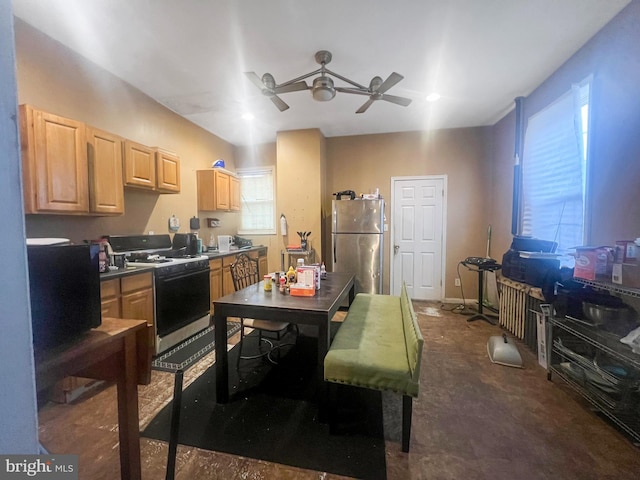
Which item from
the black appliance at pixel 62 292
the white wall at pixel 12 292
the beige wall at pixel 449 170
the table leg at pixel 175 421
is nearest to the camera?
the white wall at pixel 12 292

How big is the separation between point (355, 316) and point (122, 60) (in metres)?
3.25

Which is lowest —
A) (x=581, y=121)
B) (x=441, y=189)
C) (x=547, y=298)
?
(x=547, y=298)

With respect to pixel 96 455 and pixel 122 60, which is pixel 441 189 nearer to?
pixel 122 60

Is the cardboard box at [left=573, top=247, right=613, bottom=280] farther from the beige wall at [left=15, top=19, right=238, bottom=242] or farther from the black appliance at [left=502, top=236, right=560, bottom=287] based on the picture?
the beige wall at [left=15, top=19, right=238, bottom=242]

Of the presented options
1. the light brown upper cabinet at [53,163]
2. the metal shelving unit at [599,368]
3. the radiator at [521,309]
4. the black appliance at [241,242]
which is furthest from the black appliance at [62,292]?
the black appliance at [241,242]

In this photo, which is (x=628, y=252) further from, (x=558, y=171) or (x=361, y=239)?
(x=361, y=239)

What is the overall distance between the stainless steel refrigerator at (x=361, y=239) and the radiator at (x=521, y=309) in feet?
Result: 5.31

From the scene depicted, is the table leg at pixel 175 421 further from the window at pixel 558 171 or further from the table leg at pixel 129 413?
the window at pixel 558 171

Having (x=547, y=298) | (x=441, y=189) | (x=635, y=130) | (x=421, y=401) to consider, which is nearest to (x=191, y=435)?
(x=421, y=401)

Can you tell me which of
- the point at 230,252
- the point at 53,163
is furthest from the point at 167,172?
the point at 230,252

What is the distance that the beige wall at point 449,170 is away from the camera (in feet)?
14.0

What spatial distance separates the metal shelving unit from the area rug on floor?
1.44 m

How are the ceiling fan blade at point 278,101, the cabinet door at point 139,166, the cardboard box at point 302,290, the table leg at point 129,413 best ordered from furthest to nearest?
the cabinet door at point 139,166, the ceiling fan blade at point 278,101, the cardboard box at point 302,290, the table leg at point 129,413

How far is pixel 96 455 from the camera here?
1.48 m
